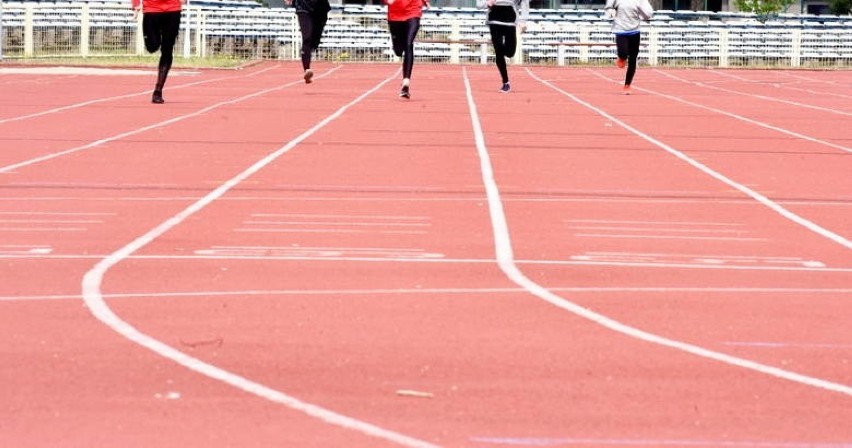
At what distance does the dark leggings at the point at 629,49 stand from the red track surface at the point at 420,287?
10150 mm

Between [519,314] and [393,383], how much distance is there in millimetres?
1621

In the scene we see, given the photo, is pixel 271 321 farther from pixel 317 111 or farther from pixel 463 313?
pixel 317 111

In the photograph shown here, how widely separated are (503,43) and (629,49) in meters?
2.26

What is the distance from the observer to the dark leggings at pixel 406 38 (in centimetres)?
2492

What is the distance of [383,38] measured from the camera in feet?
162

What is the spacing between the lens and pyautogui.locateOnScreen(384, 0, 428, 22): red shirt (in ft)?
82.0

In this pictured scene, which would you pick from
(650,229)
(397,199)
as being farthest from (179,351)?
(397,199)

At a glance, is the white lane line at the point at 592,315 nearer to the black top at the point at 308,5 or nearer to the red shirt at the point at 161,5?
the red shirt at the point at 161,5

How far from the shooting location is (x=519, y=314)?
7.82 metres

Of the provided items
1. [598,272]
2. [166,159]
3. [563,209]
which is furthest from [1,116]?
[598,272]

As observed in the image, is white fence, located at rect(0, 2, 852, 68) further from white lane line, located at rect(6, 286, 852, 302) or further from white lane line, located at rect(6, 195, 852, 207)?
white lane line, located at rect(6, 286, 852, 302)

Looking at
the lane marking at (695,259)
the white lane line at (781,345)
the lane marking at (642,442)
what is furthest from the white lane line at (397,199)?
the lane marking at (642,442)

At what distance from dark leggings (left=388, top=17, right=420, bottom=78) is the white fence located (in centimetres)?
1947

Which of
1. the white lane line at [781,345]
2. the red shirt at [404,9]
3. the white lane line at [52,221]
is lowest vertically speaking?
the white lane line at [781,345]
